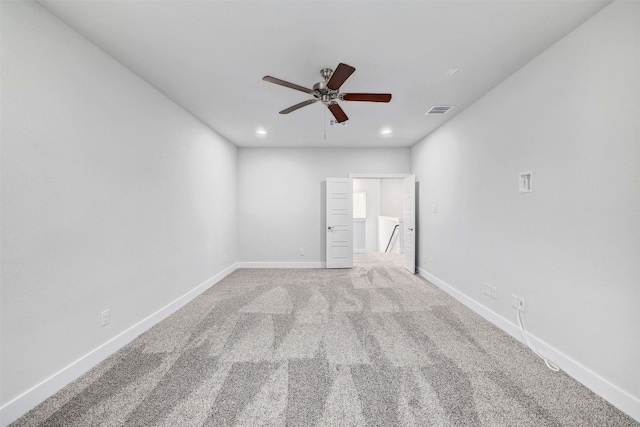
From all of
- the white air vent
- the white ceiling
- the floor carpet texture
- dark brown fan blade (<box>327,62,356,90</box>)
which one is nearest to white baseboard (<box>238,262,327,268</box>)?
the floor carpet texture

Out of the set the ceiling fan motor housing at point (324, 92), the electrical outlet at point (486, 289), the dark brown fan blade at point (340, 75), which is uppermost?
the ceiling fan motor housing at point (324, 92)

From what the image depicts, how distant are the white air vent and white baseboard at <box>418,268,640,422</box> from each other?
8.20 ft

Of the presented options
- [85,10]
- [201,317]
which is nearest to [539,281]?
[201,317]

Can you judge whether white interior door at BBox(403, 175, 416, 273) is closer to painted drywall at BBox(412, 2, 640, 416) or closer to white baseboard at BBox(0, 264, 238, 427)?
painted drywall at BBox(412, 2, 640, 416)

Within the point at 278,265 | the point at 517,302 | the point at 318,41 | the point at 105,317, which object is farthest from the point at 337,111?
the point at 278,265

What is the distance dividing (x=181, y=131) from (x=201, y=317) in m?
2.33

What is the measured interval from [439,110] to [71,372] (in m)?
4.53

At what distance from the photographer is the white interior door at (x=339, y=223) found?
558cm

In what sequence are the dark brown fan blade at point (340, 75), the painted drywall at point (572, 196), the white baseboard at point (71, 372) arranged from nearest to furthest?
1. the white baseboard at point (71, 372)
2. the painted drywall at point (572, 196)
3. the dark brown fan blade at point (340, 75)

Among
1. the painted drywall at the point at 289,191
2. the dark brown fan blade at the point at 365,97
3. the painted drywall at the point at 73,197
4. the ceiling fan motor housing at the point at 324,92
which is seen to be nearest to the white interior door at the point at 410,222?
the painted drywall at the point at 289,191

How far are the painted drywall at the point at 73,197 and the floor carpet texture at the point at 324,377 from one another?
0.42 metres

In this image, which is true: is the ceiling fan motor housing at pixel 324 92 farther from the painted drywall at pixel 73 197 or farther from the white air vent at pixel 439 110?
the painted drywall at pixel 73 197

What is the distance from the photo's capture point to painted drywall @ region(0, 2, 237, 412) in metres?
1.60

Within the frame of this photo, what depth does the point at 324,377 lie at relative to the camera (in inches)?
77.2
